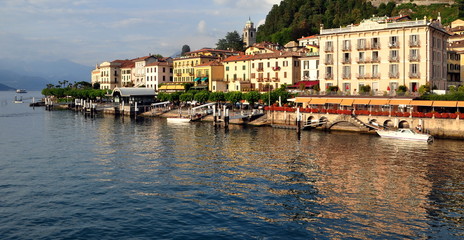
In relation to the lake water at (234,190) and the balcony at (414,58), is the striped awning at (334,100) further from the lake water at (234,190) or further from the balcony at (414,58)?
the lake water at (234,190)

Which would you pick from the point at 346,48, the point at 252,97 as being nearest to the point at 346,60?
the point at 346,48

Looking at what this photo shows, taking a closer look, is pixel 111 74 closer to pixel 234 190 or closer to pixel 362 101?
pixel 362 101

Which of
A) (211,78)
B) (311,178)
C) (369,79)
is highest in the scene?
(211,78)

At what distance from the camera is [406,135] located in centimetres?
6272

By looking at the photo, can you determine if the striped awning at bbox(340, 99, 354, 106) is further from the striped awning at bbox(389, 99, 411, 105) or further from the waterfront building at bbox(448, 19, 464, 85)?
the waterfront building at bbox(448, 19, 464, 85)

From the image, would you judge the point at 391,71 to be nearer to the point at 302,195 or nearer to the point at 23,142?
the point at 302,195

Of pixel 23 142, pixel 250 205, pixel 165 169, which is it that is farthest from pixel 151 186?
pixel 23 142

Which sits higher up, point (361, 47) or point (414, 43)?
point (361, 47)

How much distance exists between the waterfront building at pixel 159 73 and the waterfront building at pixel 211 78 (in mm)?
27332

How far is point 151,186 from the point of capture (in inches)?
1451

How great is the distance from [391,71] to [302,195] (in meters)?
53.4

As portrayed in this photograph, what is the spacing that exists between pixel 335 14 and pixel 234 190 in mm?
156604


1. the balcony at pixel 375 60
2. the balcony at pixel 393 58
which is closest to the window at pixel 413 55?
the balcony at pixel 393 58

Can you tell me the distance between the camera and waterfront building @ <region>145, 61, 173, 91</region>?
510ft
